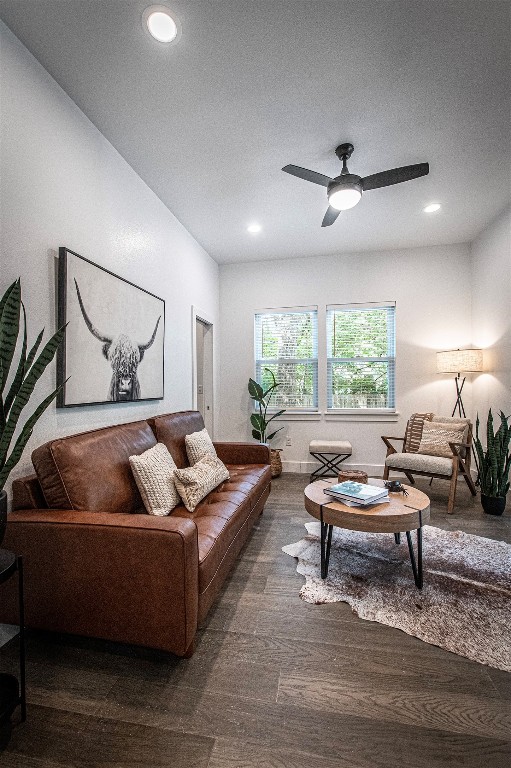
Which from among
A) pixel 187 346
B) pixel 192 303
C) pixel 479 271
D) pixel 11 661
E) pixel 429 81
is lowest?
pixel 11 661

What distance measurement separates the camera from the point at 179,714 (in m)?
1.29

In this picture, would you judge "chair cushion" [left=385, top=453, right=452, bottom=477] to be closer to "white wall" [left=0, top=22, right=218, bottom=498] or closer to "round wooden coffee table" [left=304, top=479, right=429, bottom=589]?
"round wooden coffee table" [left=304, top=479, right=429, bottom=589]

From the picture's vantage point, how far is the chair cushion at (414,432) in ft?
13.1

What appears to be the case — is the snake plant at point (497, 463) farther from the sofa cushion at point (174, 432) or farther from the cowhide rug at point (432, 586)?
the sofa cushion at point (174, 432)

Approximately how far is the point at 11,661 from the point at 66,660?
9.7 inches

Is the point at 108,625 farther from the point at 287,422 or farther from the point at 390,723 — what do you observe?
the point at 287,422

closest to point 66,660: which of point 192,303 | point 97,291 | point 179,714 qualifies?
point 179,714

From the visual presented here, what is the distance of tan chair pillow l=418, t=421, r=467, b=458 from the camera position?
3729 millimetres

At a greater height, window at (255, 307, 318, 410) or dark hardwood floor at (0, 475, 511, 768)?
window at (255, 307, 318, 410)

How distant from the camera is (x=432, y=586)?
208 centimetres

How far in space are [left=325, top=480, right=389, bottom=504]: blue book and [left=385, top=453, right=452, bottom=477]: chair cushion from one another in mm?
1516

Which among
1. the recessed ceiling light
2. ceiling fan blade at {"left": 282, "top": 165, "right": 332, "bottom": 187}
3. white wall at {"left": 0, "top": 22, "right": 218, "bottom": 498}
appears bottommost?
white wall at {"left": 0, "top": 22, "right": 218, "bottom": 498}

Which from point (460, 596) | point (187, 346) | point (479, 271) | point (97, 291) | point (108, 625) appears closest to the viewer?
point (108, 625)

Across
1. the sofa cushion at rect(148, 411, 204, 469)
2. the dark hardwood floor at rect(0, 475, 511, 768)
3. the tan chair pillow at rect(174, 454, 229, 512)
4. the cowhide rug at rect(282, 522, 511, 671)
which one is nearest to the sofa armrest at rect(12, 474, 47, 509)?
the dark hardwood floor at rect(0, 475, 511, 768)
